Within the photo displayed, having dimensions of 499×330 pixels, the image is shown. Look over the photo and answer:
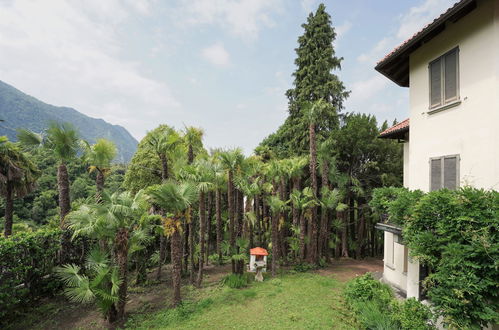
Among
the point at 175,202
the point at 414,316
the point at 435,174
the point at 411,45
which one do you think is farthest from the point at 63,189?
the point at 411,45

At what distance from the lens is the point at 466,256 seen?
4934 millimetres

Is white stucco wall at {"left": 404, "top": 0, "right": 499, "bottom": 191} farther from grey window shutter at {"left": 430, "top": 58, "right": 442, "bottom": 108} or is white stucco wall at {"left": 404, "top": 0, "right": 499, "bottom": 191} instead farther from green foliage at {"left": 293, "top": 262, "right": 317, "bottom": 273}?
green foliage at {"left": 293, "top": 262, "right": 317, "bottom": 273}

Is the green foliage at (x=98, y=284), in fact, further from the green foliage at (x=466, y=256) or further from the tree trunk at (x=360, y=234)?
the tree trunk at (x=360, y=234)

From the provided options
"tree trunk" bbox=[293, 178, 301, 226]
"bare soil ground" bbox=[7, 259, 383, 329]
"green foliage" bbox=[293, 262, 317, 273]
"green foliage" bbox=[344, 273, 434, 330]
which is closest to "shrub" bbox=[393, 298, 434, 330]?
"green foliage" bbox=[344, 273, 434, 330]

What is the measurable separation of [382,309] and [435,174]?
17.0 feet

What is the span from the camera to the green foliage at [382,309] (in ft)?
20.6

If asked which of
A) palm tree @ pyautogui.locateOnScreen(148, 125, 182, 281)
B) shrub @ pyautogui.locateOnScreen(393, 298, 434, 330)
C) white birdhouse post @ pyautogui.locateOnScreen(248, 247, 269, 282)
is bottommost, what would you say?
white birdhouse post @ pyautogui.locateOnScreen(248, 247, 269, 282)

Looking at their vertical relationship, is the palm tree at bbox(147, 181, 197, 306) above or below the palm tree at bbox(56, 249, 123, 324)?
above

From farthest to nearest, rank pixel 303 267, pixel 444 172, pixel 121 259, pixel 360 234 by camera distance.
Answer: 1. pixel 360 234
2. pixel 303 267
3. pixel 121 259
4. pixel 444 172

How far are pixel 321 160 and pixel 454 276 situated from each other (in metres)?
11.6

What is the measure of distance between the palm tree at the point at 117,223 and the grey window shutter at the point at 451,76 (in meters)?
11.4

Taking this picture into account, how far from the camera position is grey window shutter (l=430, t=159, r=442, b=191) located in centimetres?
725

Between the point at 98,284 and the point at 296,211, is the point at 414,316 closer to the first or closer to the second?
the point at 296,211

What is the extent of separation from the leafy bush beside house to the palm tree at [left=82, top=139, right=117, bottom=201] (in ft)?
42.8
